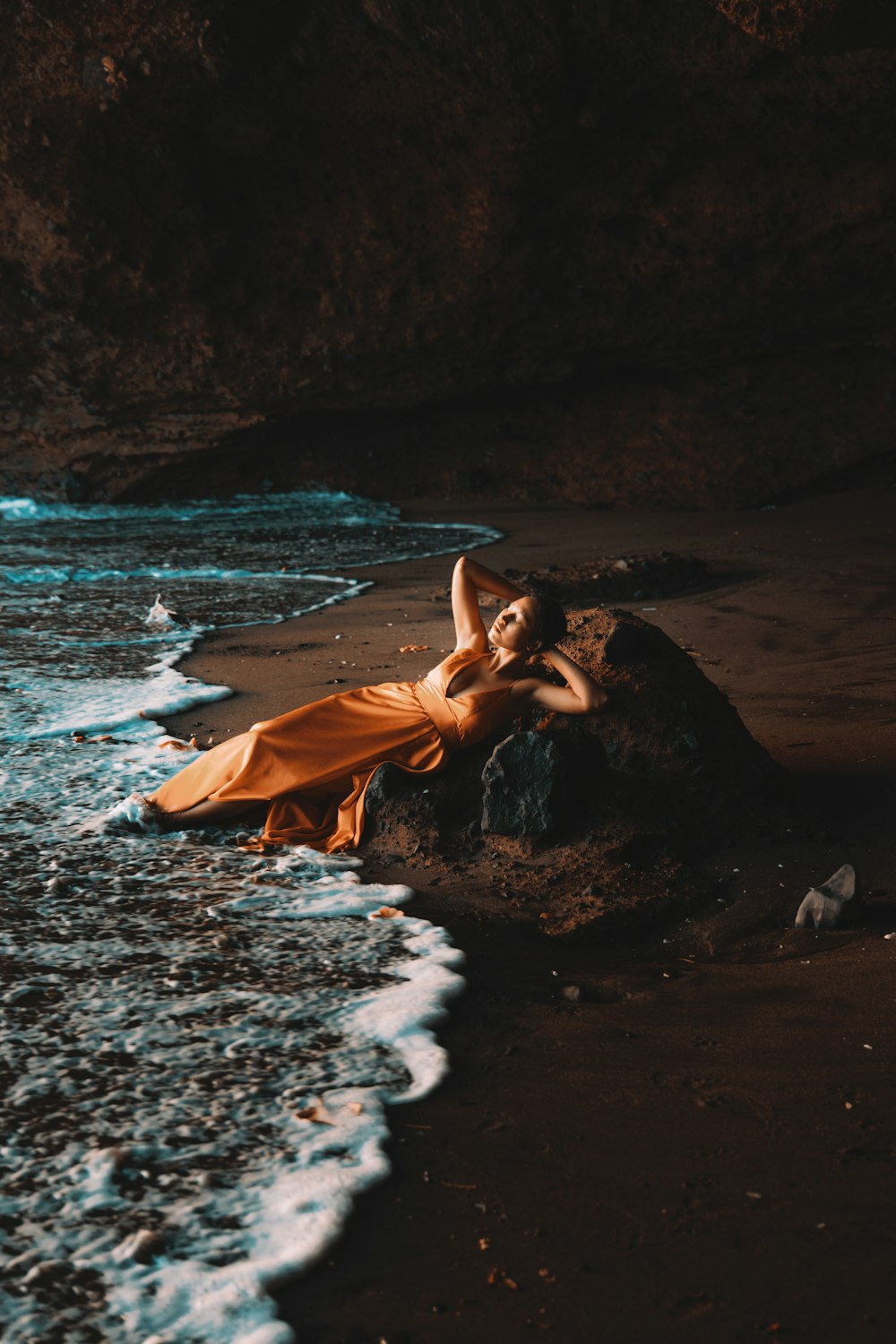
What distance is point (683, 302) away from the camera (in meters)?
12.4

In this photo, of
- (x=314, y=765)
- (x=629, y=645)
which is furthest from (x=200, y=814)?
(x=629, y=645)

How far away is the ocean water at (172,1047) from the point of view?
2111 mm

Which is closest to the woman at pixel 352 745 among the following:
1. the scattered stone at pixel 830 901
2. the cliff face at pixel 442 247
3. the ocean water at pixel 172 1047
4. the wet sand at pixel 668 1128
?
A: the ocean water at pixel 172 1047

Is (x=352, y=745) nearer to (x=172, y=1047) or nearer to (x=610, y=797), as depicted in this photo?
(x=610, y=797)

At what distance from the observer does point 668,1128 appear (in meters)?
2.46

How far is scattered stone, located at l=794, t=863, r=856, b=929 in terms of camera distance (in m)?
3.33

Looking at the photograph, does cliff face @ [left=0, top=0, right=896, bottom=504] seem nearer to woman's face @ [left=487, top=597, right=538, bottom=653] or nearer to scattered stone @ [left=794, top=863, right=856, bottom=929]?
woman's face @ [left=487, top=597, right=538, bottom=653]

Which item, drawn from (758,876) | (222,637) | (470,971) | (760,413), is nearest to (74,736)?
(222,637)

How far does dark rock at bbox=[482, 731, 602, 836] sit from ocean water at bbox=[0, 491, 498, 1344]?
19.3 inches

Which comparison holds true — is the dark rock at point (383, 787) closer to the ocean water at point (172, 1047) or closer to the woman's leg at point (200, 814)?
the ocean water at point (172, 1047)

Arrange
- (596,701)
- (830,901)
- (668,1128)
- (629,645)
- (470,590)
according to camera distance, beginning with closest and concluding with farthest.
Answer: (668,1128) < (830,901) < (596,701) < (629,645) < (470,590)

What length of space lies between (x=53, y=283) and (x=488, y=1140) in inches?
Answer: 493

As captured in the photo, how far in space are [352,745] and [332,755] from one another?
85 mm

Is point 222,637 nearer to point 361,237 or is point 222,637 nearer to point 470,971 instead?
point 470,971
